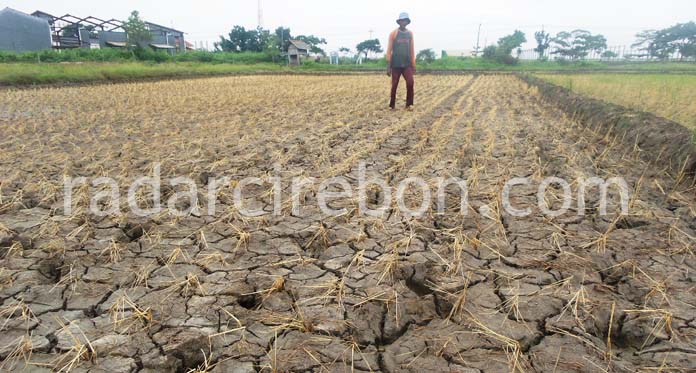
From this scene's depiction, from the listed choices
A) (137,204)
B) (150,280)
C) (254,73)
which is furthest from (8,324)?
(254,73)

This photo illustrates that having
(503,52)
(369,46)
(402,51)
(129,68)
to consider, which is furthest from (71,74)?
(369,46)

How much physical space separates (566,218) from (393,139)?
2962mm

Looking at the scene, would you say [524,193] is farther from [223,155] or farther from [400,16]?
[400,16]

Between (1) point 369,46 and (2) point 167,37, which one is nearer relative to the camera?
(2) point 167,37

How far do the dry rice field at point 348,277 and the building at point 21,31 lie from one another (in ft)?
129

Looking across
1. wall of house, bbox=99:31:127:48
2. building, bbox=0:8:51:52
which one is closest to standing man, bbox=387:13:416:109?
building, bbox=0:8:51:52

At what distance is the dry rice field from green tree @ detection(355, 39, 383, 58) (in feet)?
190

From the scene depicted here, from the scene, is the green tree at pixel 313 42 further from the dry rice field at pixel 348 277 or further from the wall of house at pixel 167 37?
the dry rice field at pixel 348 277

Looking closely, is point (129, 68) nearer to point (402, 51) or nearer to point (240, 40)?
point (402, 51)

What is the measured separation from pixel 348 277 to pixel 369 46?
6075cm

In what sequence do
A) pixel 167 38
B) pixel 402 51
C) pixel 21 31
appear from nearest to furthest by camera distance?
1. pixel 402 51
2. pixel 21 31
3. pixel 167 38

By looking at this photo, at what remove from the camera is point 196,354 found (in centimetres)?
174

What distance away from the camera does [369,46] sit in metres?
59.8

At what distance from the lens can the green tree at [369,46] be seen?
5939 centimetres
